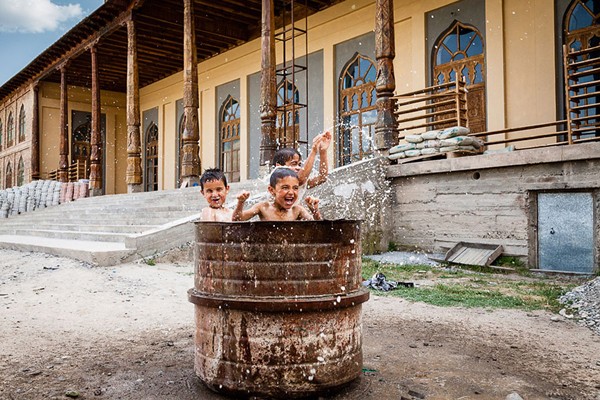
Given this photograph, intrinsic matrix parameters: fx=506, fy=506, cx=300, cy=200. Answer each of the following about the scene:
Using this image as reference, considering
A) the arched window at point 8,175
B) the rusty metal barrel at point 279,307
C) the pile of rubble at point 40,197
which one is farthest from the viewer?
the arched window at point 8,175

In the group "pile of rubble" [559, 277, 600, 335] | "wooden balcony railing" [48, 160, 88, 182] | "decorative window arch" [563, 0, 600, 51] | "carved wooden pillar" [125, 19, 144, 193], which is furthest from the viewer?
"wooden balcony railing" [48, 160, 88, 182]

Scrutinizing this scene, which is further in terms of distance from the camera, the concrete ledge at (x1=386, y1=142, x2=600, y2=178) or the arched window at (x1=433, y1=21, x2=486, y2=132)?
the arched window at (x1=433, y1=21, x2=486, y2=132)

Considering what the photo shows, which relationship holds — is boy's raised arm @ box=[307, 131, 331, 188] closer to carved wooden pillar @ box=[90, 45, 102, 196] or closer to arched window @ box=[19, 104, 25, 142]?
carved wooden pillar @ box=[90, 45, 102, 196]

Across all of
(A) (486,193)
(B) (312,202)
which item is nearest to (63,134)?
(A) (486,193)

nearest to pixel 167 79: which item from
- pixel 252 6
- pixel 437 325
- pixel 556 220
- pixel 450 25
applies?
pixel 252 6

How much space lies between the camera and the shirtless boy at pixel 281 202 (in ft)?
9.77

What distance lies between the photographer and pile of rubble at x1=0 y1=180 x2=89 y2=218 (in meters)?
18.0

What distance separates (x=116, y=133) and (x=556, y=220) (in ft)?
77.4

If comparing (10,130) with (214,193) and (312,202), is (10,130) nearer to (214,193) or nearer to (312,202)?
(214,193)

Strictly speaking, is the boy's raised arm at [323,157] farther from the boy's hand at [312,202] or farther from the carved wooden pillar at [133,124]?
the carved wooden pillar at [133,124]

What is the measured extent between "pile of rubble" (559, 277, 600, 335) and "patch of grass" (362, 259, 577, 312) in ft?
0.36

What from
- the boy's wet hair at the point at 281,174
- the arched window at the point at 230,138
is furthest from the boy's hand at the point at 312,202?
the arched window at the point at 230,138

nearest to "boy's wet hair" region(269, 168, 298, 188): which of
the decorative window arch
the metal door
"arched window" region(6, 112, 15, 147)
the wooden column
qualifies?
the metal door

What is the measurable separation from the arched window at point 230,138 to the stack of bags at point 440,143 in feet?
33.2
